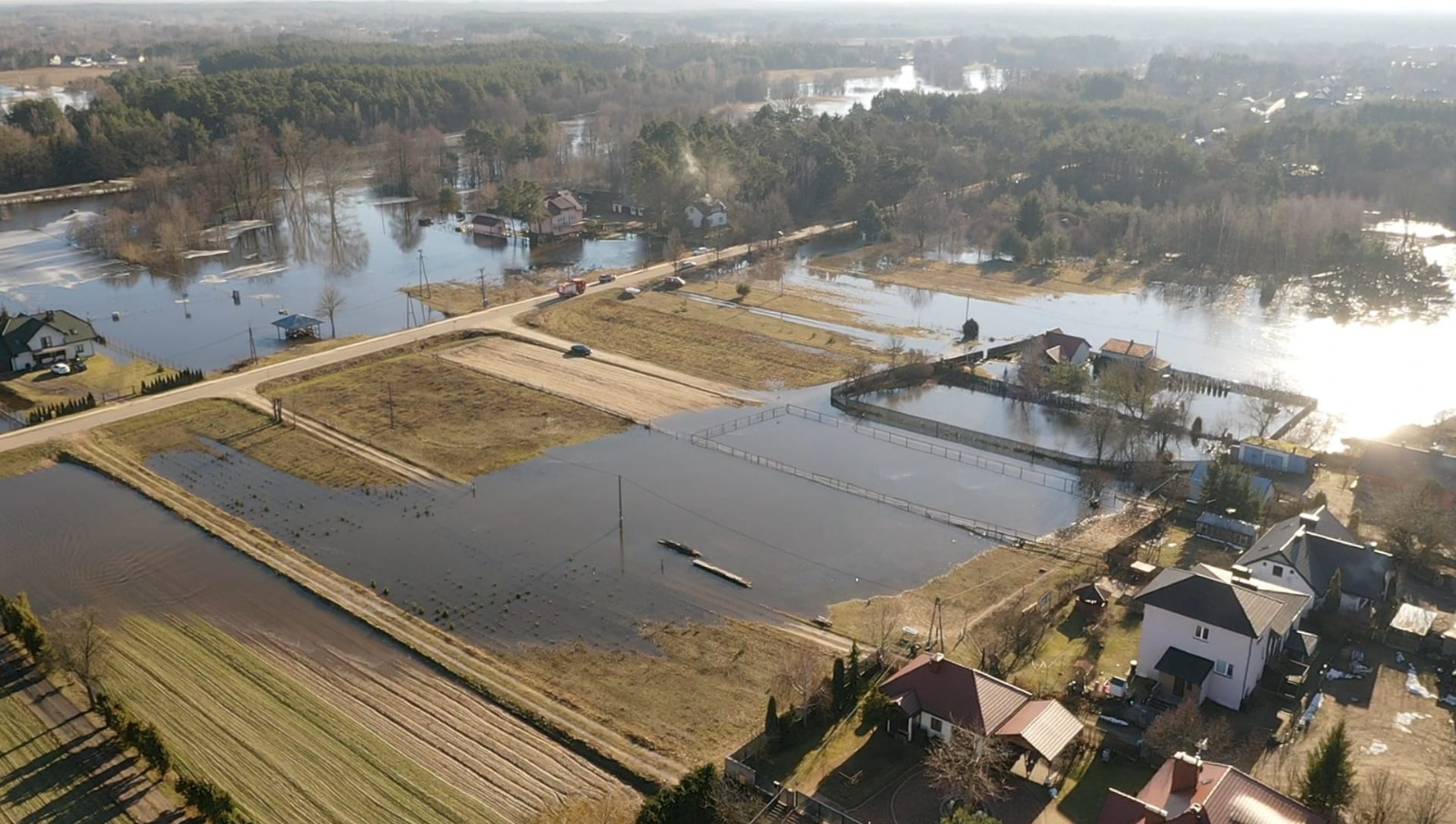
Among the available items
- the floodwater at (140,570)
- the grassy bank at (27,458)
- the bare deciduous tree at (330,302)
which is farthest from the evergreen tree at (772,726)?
the bare deciduous tree at (330,302)

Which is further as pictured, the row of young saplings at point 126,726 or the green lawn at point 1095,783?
the green lawn at point 1095,783

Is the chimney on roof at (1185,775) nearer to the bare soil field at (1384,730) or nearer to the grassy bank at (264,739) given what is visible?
the bare soil field at (1384,730)

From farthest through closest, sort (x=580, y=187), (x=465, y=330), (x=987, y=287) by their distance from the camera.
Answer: (x=580, y=187)
(x=987, y=287)
(x=465, y=330)

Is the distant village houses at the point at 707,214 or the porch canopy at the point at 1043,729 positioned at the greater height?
the distant village houses at the point at 707,214

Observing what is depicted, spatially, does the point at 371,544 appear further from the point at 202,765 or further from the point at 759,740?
the point at 759,740

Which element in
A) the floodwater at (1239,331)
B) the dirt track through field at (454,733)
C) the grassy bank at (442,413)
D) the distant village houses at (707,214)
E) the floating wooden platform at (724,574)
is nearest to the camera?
the dirt track through field at (454,733)

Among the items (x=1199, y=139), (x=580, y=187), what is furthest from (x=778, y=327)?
(x=1199, y=139)

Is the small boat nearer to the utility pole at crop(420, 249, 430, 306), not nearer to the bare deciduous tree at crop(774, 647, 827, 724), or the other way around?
the bare deciduous tree at crop(774, 647, 827, 724)
